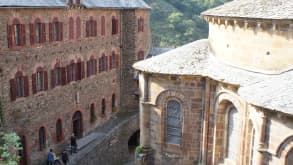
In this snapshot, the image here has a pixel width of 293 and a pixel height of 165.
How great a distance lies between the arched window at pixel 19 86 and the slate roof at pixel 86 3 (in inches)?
157

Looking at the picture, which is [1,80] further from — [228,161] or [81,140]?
[228,161]

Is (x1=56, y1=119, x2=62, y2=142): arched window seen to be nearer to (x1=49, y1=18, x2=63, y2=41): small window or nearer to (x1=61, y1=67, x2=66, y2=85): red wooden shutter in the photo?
(x1=61, y1=67, x2=66, y2=85): red wooden shutter

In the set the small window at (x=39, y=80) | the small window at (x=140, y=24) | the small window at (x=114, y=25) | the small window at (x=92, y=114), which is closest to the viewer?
the small window at (x=39, y=80)

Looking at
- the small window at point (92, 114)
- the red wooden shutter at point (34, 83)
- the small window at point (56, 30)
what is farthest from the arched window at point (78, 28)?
the small window at point (92, 114)

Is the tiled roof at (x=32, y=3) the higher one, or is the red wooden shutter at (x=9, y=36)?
the tiled roof at (x=32, y=3)

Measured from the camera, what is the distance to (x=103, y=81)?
33281 millimetres

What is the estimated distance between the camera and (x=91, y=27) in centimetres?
3047

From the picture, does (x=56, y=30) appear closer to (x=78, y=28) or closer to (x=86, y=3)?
(x=78, y=28)

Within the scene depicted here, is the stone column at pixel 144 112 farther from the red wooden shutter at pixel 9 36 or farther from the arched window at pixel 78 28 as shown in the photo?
the arched window at pixel 78 28

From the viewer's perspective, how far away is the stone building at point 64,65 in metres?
22.0

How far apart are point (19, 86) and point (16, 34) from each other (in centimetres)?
305

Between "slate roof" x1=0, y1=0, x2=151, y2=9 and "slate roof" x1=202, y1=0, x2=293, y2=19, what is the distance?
10.9 m

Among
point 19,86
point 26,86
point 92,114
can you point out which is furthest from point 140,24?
point 19,86

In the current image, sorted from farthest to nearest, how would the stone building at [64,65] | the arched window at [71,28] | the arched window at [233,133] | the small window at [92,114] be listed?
the small window at [92,114] < the arched window at [71,28] < the stone building at [64,65] < the arched window at [233,133]
